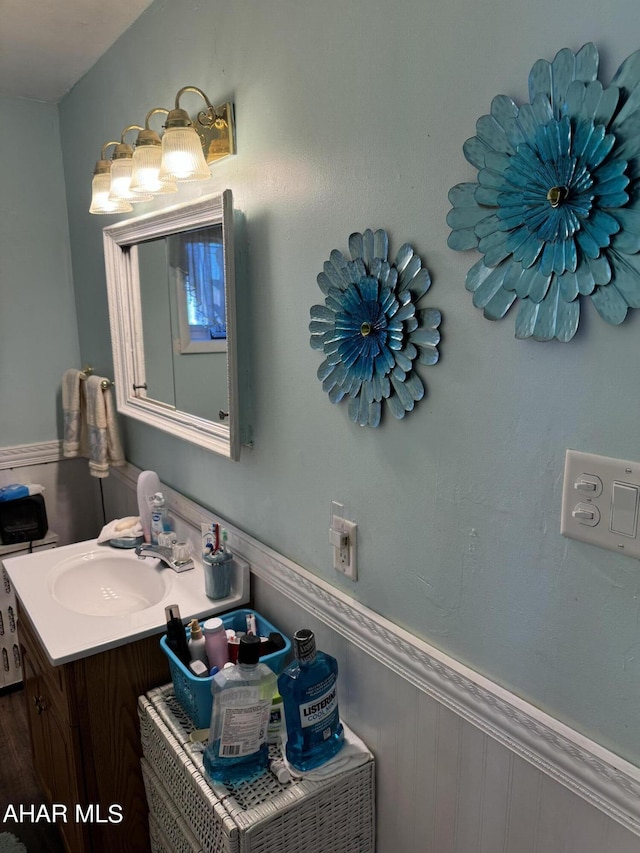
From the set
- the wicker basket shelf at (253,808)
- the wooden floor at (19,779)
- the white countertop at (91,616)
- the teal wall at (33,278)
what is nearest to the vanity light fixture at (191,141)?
the white countertop at (91,616)

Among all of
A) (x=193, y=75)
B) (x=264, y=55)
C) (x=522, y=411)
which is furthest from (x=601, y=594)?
(x=193, y=75)

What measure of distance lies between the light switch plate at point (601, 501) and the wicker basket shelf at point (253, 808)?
67 centimetres

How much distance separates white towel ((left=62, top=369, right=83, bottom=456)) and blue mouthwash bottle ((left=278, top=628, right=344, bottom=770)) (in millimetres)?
1583

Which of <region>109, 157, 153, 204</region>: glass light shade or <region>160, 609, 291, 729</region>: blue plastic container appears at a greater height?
<region>109, 157, 153, 204</region>: glass light shade

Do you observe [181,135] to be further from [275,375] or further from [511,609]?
[511,609]

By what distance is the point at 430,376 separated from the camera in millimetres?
924

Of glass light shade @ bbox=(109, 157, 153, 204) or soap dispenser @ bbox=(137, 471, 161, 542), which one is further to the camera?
soap dispenser @ bbox=(137, 471, 161, 542)

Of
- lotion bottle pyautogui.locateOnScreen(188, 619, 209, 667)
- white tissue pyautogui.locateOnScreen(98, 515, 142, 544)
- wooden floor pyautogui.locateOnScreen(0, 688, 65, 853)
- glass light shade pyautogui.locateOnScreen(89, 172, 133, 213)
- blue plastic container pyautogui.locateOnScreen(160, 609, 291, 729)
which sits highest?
glass light shade pyautogui.locateOnScreen(89, 172, 133, 213)

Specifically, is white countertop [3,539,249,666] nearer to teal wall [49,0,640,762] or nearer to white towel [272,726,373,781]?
teal wall [49,0,640,762]

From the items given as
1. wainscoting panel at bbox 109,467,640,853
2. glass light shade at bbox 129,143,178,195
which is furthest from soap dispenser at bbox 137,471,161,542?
glass light shade at bbox 129,143,178,195

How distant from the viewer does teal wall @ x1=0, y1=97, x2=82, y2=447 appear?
2.24 meters

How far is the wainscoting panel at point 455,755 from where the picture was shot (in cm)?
77

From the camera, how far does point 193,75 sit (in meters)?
1.43

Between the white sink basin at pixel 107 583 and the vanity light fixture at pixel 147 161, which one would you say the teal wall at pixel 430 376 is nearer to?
the vanity light fixture at pixel 147 161
